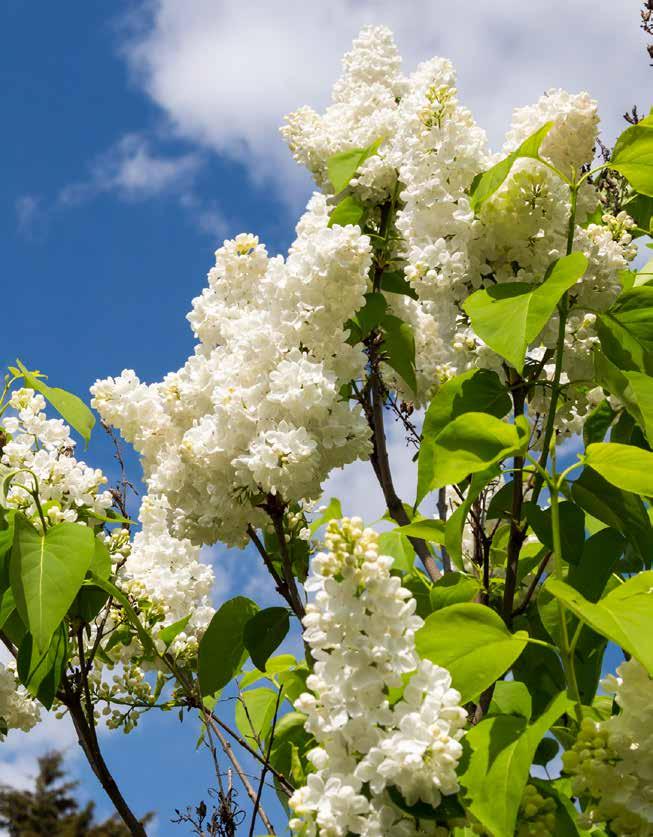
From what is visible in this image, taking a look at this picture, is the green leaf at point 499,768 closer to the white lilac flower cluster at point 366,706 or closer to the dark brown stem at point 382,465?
the white lilac flower cluster at point 366,706

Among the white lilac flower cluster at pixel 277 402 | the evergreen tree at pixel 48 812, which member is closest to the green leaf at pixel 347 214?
the white lilac flower cluster at pixel 277 402

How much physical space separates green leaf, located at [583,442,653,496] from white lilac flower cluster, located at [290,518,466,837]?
0.52m

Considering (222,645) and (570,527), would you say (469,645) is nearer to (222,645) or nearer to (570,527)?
(570,527)

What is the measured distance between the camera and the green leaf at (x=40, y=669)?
86.9 inches

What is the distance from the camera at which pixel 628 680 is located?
4.81ft

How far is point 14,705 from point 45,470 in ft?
3.31

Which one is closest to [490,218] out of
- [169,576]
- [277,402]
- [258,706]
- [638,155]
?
[638,155]

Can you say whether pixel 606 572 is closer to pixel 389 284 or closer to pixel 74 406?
pixel 389 284

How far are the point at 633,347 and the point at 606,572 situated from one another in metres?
0.44

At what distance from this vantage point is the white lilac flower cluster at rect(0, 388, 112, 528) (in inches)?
101

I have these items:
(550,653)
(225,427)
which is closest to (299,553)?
(225,427)

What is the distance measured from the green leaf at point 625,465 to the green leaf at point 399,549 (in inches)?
38.3

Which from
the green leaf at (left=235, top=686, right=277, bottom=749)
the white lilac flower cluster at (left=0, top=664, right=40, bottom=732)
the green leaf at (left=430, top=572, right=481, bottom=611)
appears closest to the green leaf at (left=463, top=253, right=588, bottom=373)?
the green leaf at (left=430, top=572, right=481, bottom=611)

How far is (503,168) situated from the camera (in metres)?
1.93
